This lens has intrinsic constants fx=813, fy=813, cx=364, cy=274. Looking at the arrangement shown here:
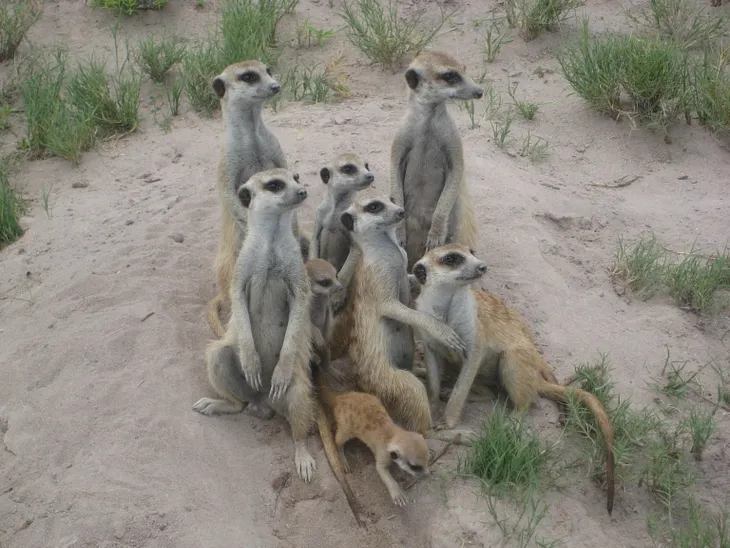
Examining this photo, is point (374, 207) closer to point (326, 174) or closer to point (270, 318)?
point (326, 174)

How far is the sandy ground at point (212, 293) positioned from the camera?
10.5 feet

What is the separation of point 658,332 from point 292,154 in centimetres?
249

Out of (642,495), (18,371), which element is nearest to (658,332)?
(642,495)

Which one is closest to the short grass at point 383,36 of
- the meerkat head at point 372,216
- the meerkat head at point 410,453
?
the meerkat head at point 372,216

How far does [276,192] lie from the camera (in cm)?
346

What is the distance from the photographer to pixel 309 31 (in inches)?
263

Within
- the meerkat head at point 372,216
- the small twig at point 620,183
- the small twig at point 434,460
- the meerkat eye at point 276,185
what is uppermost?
the meerkat eye at point 276,185

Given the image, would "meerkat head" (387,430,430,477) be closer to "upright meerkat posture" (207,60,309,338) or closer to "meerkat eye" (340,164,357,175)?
"upright meerkat posture" (207,60,309,338)

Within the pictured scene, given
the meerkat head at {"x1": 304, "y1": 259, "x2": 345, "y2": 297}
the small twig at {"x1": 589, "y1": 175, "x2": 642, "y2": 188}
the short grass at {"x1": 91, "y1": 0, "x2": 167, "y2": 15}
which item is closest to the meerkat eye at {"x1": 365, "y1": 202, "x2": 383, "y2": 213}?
the meerkat head at {"x1": 304, "y1": 259, "x2": 345, "y2": 297}

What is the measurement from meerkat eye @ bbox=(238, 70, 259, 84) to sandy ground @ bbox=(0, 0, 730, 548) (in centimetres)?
103

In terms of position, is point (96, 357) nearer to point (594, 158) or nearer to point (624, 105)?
point (594, 158)

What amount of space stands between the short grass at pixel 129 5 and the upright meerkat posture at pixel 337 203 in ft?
11.4

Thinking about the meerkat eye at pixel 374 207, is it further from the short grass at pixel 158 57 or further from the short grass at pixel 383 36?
the short grass at pixel 158 57

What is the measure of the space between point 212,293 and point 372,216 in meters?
1.20
